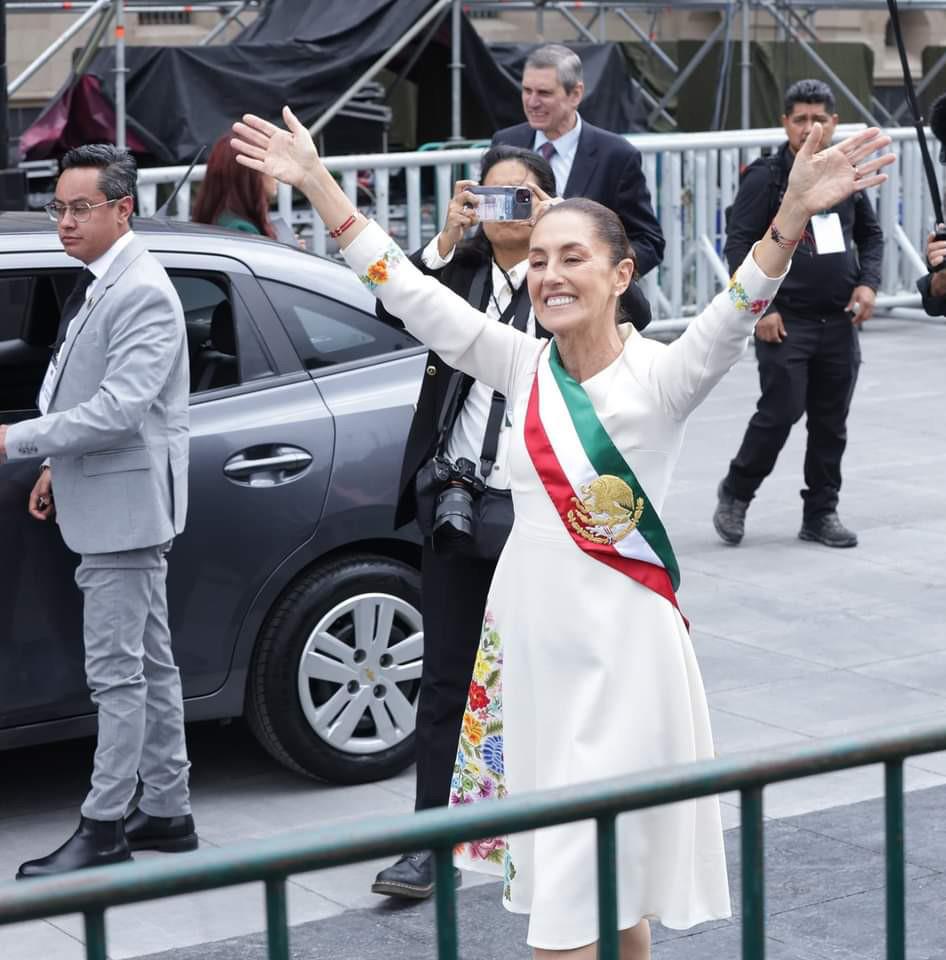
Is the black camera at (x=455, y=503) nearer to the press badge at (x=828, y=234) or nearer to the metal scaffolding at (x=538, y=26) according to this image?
the press badge at (x=828, y=234)

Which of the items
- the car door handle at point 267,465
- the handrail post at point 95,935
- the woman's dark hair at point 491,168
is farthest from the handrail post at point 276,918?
the car door handle at point 267,465

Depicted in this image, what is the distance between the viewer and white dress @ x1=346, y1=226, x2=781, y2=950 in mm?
3709

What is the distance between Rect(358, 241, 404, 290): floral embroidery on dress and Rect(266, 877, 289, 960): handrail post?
6.47 ft

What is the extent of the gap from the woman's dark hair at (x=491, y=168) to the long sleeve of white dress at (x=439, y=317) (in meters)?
0.82

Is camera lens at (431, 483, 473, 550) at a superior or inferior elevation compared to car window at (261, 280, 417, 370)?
inferior

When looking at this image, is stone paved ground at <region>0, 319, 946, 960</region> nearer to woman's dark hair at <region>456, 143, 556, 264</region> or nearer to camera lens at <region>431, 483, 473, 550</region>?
camera lens at <region>431, 483, 473, 550</region>

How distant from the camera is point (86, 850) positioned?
5207 mm

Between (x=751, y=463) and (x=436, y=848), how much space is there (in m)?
6.81

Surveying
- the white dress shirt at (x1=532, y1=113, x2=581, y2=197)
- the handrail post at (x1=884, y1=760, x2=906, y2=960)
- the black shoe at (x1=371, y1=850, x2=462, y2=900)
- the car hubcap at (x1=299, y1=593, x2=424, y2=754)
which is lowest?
the black shoe at (x1=371, y1=850, x2=462, y2=900)

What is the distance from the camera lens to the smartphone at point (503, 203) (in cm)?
471

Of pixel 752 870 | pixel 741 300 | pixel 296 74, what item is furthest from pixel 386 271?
pixel 296 74

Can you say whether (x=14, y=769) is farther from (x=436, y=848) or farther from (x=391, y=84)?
(x=391, y=84)

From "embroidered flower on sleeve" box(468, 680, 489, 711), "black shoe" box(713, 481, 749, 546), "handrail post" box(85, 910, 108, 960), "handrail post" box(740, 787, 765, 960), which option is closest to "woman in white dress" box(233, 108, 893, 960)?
"embroidered flower on sleeve" box(468, 680, 489, 711)

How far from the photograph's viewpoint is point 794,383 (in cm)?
887
